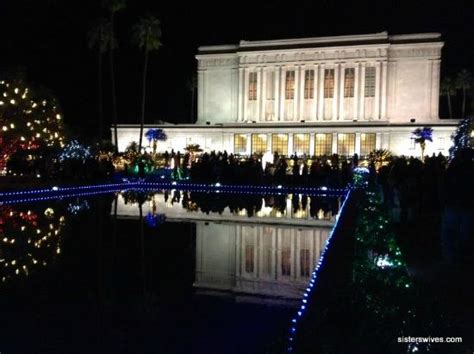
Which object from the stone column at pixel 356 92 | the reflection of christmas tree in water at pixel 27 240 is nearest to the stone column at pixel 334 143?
the stone column at pixel 356 92

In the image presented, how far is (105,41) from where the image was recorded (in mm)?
42406

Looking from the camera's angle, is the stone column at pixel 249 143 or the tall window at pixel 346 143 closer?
the tall window at pixel 346 143

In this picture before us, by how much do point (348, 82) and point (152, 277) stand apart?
130 ft

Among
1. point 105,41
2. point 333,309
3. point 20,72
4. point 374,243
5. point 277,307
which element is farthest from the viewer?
point 105,41

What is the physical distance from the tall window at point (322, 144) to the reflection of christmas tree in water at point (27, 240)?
29782 millimetres

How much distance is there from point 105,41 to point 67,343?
39647mm

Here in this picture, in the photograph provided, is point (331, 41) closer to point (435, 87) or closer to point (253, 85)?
point (253, 85)

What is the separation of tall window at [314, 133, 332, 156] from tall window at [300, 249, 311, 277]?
3257cm

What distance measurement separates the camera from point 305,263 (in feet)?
31.3

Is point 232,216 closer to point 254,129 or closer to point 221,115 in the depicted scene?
point 254,129

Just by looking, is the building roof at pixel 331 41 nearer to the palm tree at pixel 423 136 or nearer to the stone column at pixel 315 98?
the stone column at pixel 315 98

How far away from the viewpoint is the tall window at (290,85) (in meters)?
47.0

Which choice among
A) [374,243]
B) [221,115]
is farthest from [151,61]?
[374,243]

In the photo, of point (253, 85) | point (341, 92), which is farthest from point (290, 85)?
point (341, 92)
